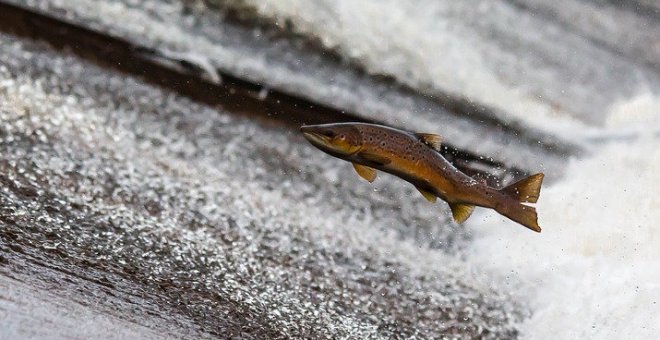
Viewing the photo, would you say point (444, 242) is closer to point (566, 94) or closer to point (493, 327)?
point (493, 327)

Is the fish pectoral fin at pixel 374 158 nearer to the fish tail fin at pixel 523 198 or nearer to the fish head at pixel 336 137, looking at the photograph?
the fish head at pixel 336 137

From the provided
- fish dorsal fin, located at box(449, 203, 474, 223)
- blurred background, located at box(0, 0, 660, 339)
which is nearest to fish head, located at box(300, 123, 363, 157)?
fish dorsal fin, located at box(449, 203, 474, 223)

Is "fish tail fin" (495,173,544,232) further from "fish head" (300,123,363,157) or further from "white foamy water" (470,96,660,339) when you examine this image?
"white foamy water" (470,96,660,339)

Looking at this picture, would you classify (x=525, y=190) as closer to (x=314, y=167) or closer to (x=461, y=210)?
(x=461, y=210)

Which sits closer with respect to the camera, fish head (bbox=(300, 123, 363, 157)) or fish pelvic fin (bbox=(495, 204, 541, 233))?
fish head (bbox=(300, 123, 363, 157))

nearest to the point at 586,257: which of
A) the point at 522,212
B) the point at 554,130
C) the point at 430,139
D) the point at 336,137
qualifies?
the point at 554,130

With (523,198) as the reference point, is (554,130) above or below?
above

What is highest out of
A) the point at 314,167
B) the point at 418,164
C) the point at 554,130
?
the point at 554,130
